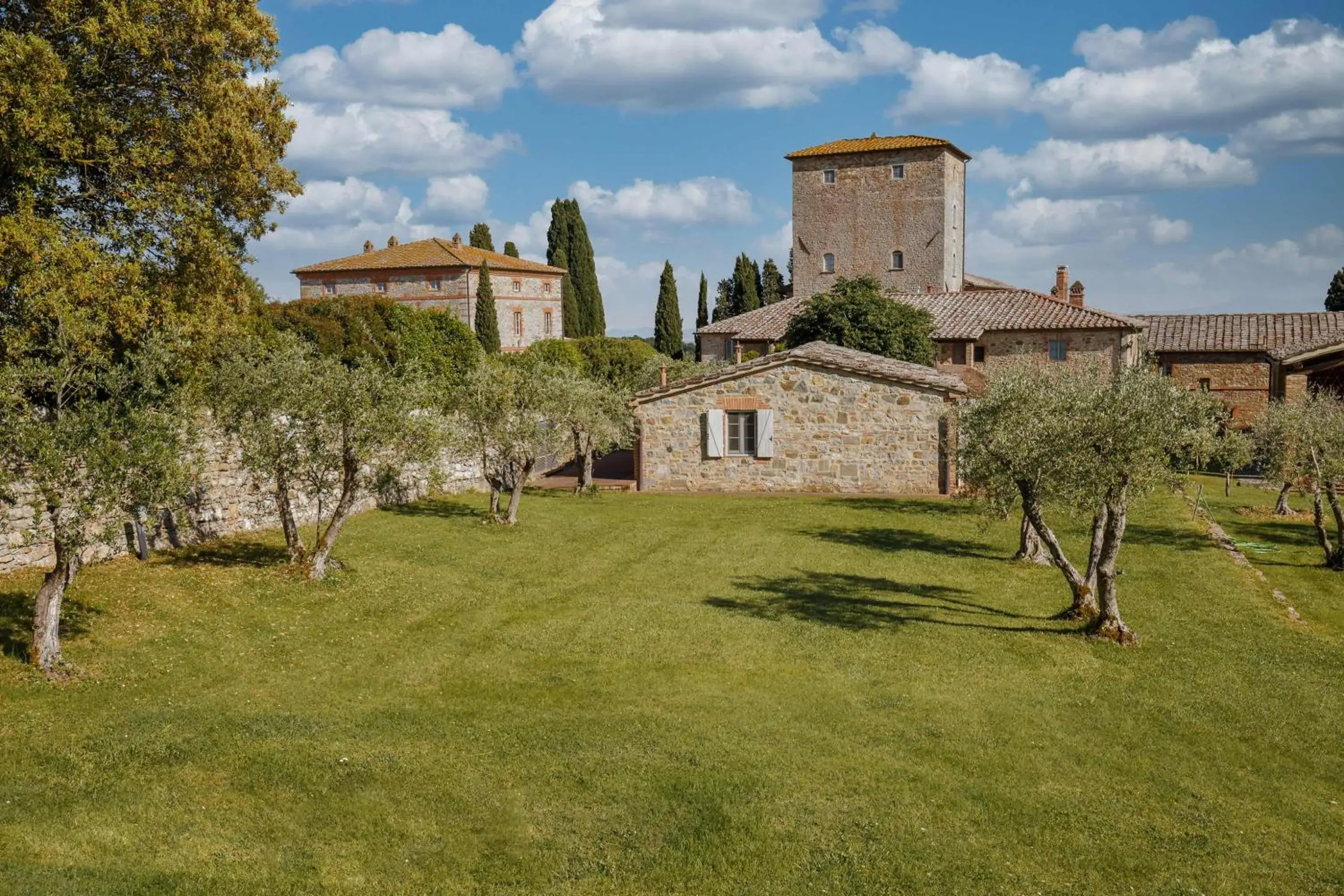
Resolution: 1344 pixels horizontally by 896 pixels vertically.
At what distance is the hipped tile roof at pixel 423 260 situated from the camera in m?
62.4

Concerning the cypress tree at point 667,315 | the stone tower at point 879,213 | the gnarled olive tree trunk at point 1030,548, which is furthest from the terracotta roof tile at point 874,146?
the gnarled olive tree trunk at point 1030,548

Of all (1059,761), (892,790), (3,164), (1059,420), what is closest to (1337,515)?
(1059,420)

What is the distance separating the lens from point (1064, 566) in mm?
14977

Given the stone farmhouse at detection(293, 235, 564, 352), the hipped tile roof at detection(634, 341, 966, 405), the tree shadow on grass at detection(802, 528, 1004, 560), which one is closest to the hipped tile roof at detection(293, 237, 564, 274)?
the stone farmhouse at detection(293, 235, 564, 352)

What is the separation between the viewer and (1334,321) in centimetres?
5300

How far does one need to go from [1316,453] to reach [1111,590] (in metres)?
9.26

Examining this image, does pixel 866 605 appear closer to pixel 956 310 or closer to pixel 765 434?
pixel 765 434

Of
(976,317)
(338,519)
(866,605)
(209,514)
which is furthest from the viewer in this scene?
(976,317)

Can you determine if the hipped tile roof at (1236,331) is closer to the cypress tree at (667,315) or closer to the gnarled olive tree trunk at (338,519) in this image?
the cypress tree at (667,315)

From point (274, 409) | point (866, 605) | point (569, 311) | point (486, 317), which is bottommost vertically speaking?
point (866, 605)

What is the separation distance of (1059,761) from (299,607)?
10.4 metres

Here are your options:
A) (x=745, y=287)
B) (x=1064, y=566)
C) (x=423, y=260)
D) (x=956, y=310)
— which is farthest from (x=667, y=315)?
(x=1064, y=566)

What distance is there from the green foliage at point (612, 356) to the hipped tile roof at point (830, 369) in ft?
70.1

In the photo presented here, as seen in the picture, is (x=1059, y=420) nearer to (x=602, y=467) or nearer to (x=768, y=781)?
(x=768, y=781)
